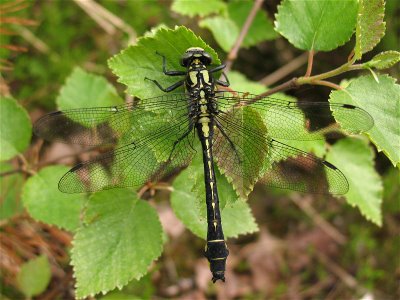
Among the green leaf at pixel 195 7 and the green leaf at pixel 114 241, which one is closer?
the green leaf at pixel 114 241

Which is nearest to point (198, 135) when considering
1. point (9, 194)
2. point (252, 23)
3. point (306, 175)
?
point (306, 175)

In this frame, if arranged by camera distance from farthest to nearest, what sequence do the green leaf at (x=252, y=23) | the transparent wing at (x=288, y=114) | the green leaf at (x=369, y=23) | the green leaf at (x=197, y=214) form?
1. the green leaf at (x=252, y=23)
2. the green leaf at (x=197, y=214)
3. the transparent wing at (x=288, y=114)
4. the green leaf at (x=369, y=23)

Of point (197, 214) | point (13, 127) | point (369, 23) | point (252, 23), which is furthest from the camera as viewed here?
point (252, 23)

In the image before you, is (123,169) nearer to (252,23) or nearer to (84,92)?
(84,92)

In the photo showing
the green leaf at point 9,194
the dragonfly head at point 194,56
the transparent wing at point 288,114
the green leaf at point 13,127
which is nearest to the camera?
the dragonfly head at point 194,56

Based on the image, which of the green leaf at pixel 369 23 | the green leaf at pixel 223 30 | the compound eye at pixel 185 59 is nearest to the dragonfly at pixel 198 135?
the compound eye at pixel 185 59

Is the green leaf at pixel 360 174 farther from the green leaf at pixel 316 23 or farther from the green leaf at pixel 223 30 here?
the green leaf at pixel 223 30

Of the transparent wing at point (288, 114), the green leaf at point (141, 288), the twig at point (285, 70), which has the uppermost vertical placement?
the twig at point (285, 70)
